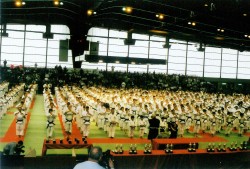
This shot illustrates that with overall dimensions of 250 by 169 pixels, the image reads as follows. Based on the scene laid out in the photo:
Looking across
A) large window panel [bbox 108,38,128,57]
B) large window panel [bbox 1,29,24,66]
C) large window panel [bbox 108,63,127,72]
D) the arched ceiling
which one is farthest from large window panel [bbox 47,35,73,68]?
large window panel [bbox 108,63,127,72]

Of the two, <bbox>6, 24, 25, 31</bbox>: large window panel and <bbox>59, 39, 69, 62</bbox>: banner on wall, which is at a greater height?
<bbox>6, 24, 25, 31</bbox>: large window panel

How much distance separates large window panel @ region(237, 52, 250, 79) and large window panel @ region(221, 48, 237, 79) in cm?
67

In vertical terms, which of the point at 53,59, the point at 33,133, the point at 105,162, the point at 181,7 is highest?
the point at 181,7

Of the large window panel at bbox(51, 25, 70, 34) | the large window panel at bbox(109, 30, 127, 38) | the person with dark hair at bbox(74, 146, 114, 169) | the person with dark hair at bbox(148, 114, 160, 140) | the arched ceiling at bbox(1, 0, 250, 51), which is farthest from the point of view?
the large window panel at bbox(109, 30, 127, 38)

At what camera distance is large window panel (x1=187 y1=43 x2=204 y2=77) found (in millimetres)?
38812

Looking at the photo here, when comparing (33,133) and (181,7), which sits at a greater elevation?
(181,7)

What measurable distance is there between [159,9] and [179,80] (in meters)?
14.5

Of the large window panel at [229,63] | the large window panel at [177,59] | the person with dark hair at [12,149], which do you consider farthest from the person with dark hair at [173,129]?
the large window panel at [229,63]

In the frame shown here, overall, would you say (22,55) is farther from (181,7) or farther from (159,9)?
(181,7)

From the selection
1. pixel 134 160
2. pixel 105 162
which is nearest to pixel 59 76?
pixel 134 160

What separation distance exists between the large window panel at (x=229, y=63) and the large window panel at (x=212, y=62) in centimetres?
68

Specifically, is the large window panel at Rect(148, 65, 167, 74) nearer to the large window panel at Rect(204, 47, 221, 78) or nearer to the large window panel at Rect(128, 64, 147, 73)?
the large window panel at Rect(128, 64, 147, 73)

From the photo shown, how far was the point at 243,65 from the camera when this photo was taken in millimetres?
41219

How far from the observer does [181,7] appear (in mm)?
21016
